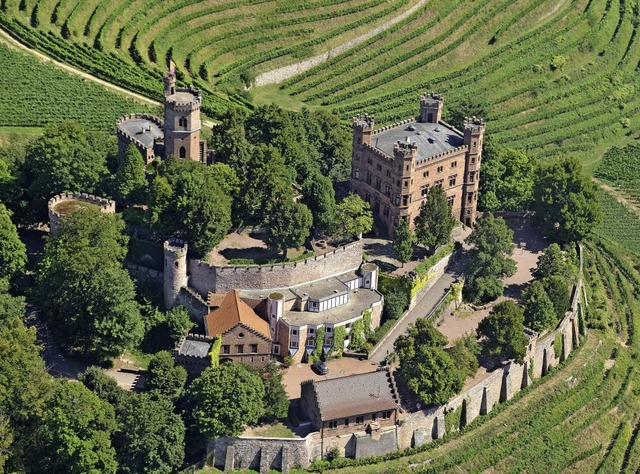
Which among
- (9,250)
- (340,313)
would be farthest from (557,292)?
(9,250)

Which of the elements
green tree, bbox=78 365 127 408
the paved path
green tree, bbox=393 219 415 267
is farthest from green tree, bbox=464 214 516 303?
green tree, bbox=78 365 127 408

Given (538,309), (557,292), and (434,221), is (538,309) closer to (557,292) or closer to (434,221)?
(557,292)

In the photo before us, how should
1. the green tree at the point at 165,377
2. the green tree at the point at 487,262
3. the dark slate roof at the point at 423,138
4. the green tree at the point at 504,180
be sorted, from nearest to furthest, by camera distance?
the green tree at the point at 165,377, the green tree at the point at 487,262, the dark slate roof at the point at 423,138, the green tree at the point at 504,180

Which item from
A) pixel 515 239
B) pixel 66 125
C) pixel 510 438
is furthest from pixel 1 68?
pixel 510 438

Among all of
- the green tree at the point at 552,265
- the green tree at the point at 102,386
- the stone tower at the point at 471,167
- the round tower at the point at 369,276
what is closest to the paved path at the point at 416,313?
the round tower at the point at 369,276

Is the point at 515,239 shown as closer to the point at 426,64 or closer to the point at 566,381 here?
the point at 566,381

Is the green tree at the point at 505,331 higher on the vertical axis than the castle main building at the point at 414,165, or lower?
lower

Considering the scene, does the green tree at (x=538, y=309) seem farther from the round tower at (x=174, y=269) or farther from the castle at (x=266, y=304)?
the round tower at (x=174, y=269)
